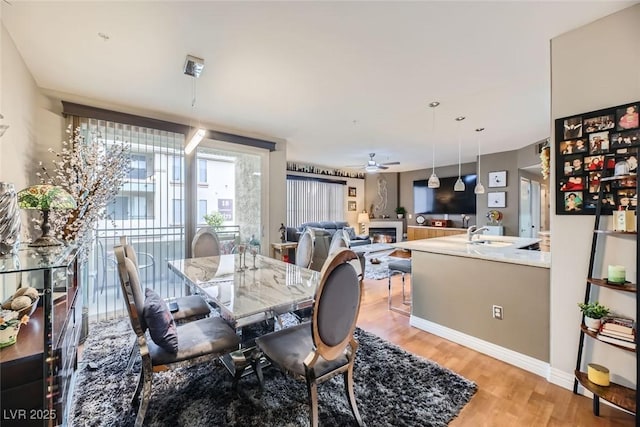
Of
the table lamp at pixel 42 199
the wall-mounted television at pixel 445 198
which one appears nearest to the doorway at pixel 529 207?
the wall-mounted television at pixel 445 198

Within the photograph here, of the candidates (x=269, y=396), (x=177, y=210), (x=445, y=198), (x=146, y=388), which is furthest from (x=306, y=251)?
(x=445, y=198)

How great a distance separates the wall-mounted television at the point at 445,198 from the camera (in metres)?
7.36

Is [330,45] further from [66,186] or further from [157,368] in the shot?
[66,186]

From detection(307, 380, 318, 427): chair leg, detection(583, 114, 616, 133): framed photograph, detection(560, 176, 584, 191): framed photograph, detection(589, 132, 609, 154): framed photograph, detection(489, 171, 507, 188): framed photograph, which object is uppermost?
detection(489, 171, 507, 188): framed photograph

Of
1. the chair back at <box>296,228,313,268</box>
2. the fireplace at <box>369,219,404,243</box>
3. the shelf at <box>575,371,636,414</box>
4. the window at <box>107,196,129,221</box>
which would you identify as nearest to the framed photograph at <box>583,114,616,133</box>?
the shelf at <box>575,371,636,414</box>

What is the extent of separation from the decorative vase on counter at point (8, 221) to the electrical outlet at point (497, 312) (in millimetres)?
3466

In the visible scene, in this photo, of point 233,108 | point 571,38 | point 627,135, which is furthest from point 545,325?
point 233,108

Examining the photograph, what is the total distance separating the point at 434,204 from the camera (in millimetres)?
8094

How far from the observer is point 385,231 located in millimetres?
8883

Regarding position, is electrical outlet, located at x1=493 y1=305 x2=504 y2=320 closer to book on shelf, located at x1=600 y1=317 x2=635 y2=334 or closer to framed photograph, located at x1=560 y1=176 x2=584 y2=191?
book on shelf, located at x1=600 y1=317 x2=635 y2=334

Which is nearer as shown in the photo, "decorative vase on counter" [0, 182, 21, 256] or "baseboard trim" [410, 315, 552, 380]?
"decorative vase on counter" [0, 182, 21, 256]

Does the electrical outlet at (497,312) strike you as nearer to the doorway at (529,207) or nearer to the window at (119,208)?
the window at (119,208)

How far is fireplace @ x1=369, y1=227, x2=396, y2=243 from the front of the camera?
8.82 m

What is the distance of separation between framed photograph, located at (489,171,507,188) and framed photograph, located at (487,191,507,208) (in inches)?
7.4
